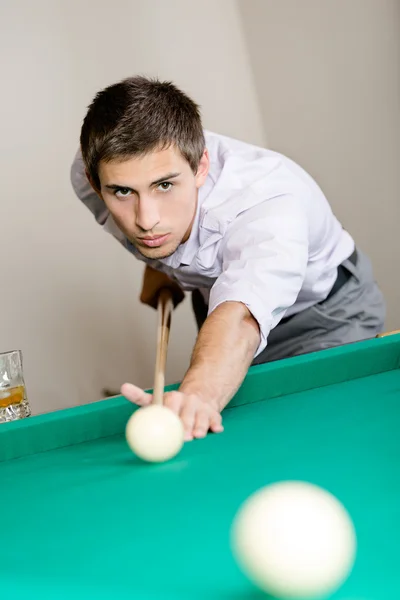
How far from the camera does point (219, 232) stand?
→ 234 centimetres

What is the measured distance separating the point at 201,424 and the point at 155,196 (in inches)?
36.8

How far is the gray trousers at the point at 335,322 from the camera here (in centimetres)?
283

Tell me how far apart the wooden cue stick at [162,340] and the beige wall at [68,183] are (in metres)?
1.15

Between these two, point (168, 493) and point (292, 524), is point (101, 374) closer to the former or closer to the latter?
point (168, 493)

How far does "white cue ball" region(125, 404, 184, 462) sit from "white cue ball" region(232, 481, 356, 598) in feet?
1.78

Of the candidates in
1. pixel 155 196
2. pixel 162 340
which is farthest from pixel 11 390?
pixel 155 196

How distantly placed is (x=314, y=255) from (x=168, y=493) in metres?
1.66

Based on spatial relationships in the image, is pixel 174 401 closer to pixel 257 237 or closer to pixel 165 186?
pixel 257 237

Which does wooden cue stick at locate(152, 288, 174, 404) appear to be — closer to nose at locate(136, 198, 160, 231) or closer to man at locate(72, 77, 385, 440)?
man at locate(72, 77, 385, 440)

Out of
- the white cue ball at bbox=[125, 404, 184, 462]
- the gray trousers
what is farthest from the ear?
the white cue ball at bbox=[125, 404, 184, 462]

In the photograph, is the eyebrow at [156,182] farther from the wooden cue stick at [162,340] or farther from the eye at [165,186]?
the wooden cue stick at [162,340]

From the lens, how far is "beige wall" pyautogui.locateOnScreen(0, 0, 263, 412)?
4.05m

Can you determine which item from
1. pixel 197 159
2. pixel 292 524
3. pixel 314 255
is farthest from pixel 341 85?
pixel 292 524

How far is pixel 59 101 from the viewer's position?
4.19 metres
